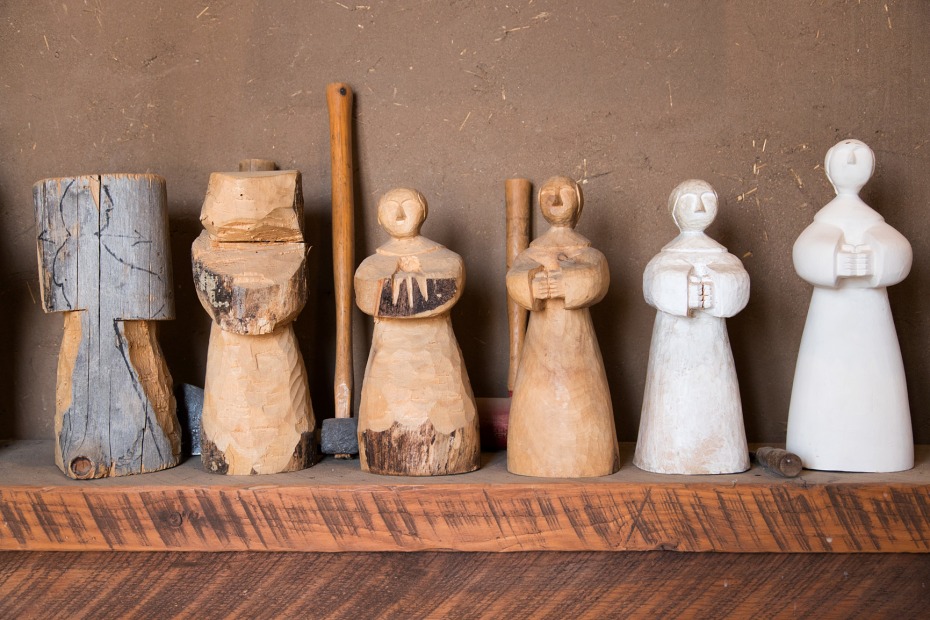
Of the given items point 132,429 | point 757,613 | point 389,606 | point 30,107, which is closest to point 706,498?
point 757,613

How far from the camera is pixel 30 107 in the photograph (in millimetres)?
1465

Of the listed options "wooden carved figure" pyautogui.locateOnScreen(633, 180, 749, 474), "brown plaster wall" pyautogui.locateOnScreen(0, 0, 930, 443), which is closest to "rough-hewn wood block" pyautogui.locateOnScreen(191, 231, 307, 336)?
"brown plaster wall" pyautogui.locateOnScreen(0, 0, 930, 443)

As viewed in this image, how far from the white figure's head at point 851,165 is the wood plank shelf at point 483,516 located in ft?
1.21

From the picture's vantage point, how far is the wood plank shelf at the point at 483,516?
→ 1084 mm

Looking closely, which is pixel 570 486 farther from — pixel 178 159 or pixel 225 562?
pixel 178 159

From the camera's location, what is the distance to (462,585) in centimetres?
112

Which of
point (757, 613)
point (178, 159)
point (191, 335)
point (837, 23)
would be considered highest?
point (837, 23)

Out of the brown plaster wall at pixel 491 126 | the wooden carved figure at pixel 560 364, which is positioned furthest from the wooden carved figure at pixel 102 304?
the wooden carved figure at pixel 560 364

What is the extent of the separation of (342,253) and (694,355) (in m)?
0.51

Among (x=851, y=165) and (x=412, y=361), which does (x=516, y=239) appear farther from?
(x=851, y=165)

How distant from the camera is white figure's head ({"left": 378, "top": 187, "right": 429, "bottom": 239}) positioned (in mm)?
1192

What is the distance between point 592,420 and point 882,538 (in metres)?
0.35

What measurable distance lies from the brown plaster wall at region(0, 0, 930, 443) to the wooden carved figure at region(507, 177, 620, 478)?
21 cm

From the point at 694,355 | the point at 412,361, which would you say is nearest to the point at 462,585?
the point at 412,361
